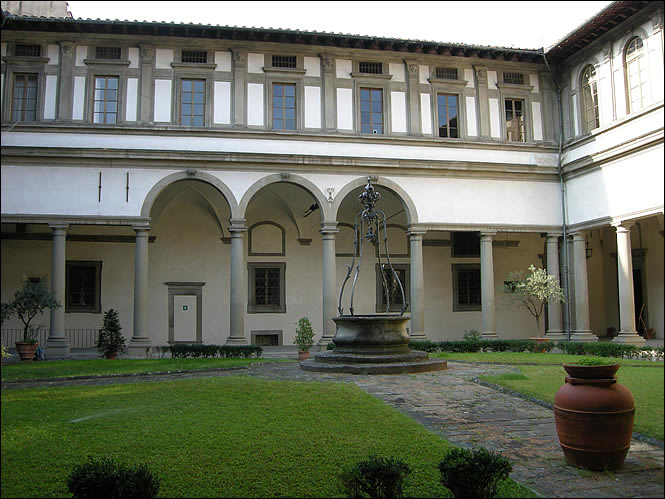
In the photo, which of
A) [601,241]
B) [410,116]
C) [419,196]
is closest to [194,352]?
[419,196]

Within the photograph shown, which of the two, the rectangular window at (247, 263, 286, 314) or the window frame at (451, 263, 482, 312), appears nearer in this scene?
the rectangular window at (247, 263, 286, 314)

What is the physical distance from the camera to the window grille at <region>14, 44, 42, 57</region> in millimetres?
19641

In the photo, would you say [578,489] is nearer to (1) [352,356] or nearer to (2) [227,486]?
(2) [227,486]

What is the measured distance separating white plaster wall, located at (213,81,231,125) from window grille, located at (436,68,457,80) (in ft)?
23.9

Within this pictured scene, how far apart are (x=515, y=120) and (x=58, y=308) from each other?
1642cm

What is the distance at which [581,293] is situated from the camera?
20969 mm

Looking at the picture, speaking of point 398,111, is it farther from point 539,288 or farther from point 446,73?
point 539,288

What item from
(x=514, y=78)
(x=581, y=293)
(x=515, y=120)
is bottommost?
(x=581, y=293)

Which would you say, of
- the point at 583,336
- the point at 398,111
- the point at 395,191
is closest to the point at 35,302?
the point at 395,191

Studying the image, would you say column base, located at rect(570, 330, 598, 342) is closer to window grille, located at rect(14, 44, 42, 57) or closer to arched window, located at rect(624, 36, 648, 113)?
arched window, located at rect(624, 36, 648, 113)

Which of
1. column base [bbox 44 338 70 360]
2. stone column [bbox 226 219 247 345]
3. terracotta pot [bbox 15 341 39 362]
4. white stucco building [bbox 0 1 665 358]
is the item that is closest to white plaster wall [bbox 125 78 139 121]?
white stucco building [bbox 0 1 665 358]

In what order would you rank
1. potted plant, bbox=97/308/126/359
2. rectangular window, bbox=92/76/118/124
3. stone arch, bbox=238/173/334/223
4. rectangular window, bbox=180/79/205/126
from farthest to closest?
1. rectangular window, bbox=180/79/205/126
2. stone arch, bbox=238/173/334/223
3. rectangular window, bbox=92/76/118/124
4. potted plant, bbox=97/308/126/359

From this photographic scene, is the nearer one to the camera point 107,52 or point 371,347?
point 371,347

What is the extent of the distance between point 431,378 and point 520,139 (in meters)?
13.7
